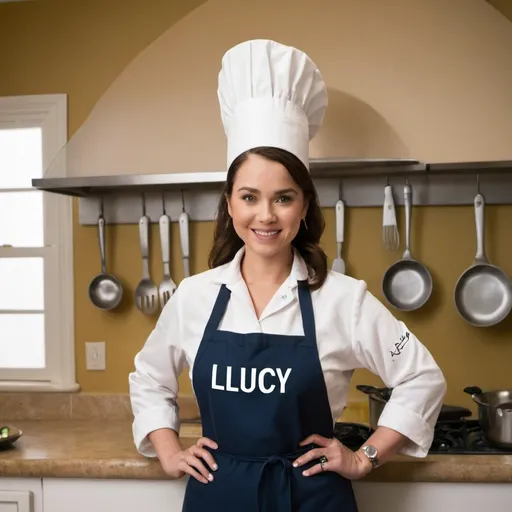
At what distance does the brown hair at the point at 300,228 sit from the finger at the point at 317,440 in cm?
29

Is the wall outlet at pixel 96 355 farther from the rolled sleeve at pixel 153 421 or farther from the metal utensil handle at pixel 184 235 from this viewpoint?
the rolled sleeve at pixel 153 421

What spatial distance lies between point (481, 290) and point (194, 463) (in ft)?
3.81

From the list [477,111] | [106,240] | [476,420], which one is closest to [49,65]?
[106,240]

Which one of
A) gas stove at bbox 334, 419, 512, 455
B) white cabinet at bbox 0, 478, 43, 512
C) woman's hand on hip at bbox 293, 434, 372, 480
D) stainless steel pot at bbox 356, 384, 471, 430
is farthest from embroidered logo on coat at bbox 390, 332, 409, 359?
white cabinet at bbox 0, 478, 43, 512

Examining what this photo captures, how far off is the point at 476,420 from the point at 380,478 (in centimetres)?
57

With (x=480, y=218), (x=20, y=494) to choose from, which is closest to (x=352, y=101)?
(x=480, y=218)

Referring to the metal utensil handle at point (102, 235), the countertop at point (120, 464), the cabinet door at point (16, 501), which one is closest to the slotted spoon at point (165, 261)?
the metal utensil handle at point (102, 235)

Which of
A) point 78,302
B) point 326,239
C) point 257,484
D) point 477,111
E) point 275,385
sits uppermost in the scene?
point 477,111

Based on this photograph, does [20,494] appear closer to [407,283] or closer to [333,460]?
[333,460]

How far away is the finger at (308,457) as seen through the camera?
1.43 meters

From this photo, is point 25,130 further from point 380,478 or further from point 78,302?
point 380,478

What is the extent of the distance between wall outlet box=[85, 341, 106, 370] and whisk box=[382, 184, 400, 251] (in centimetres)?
101

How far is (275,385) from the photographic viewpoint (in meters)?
1.40

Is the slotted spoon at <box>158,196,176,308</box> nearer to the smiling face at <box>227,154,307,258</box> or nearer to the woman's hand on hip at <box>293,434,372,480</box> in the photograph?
the smiling face at <box>227,154,307,258</box>
